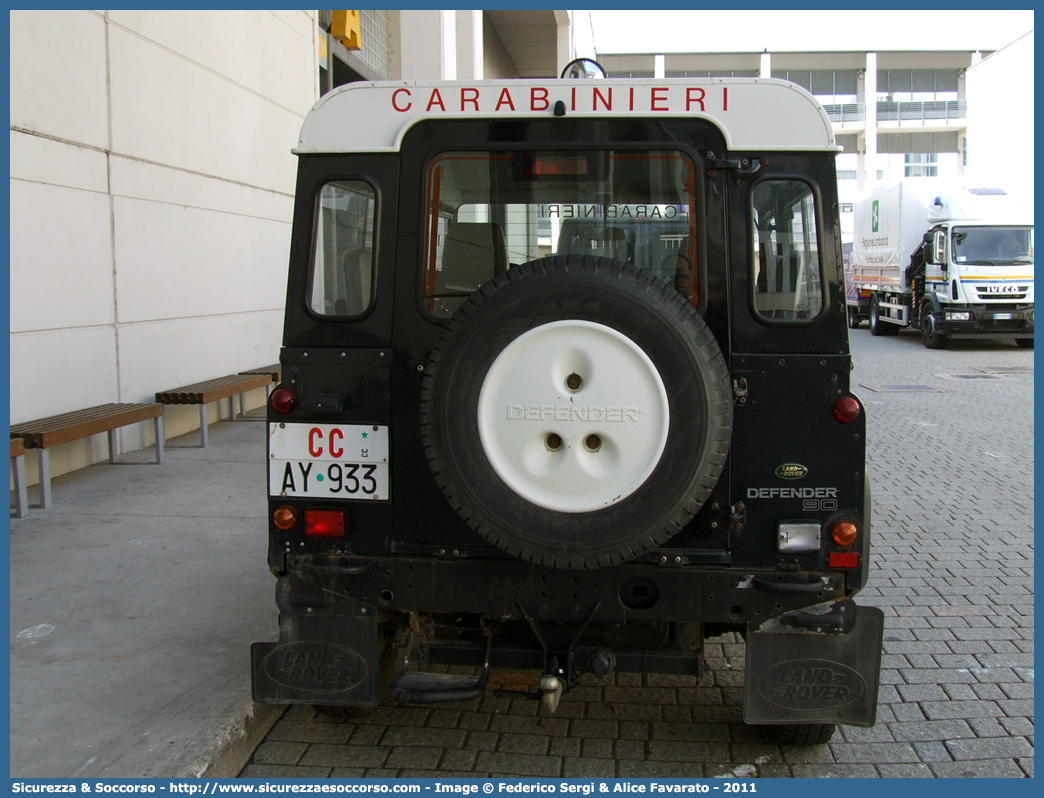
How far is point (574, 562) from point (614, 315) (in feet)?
2.68

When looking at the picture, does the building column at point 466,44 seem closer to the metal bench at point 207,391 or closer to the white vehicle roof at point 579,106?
the metal bench at point 207,391

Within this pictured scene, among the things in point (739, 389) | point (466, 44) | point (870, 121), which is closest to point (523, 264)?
point (739, 389)

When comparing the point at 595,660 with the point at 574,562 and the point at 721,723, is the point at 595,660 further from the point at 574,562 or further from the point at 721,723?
the point at 721,723

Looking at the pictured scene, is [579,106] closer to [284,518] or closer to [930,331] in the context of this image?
[284,518]

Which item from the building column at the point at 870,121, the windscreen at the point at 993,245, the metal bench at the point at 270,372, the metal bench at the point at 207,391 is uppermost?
the building column at the point at 870,121

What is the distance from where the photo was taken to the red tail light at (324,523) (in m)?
3.54

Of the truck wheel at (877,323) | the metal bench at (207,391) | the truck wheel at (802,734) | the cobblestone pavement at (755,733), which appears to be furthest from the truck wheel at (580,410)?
the truck wheel at (877,323)

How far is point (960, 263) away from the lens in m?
19.9

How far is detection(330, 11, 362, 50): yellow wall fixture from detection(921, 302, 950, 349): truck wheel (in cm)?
1376

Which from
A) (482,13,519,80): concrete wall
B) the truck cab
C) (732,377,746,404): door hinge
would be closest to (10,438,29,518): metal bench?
(732,377,746,404): door hinge

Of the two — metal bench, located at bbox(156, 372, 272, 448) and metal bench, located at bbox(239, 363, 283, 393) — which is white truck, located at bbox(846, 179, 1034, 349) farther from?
metal bench, located at bbox(156, 372, 272, 448)

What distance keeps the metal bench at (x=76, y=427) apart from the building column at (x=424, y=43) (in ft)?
30.7

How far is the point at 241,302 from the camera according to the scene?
1129cm

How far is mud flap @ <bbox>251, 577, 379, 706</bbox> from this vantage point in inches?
141
